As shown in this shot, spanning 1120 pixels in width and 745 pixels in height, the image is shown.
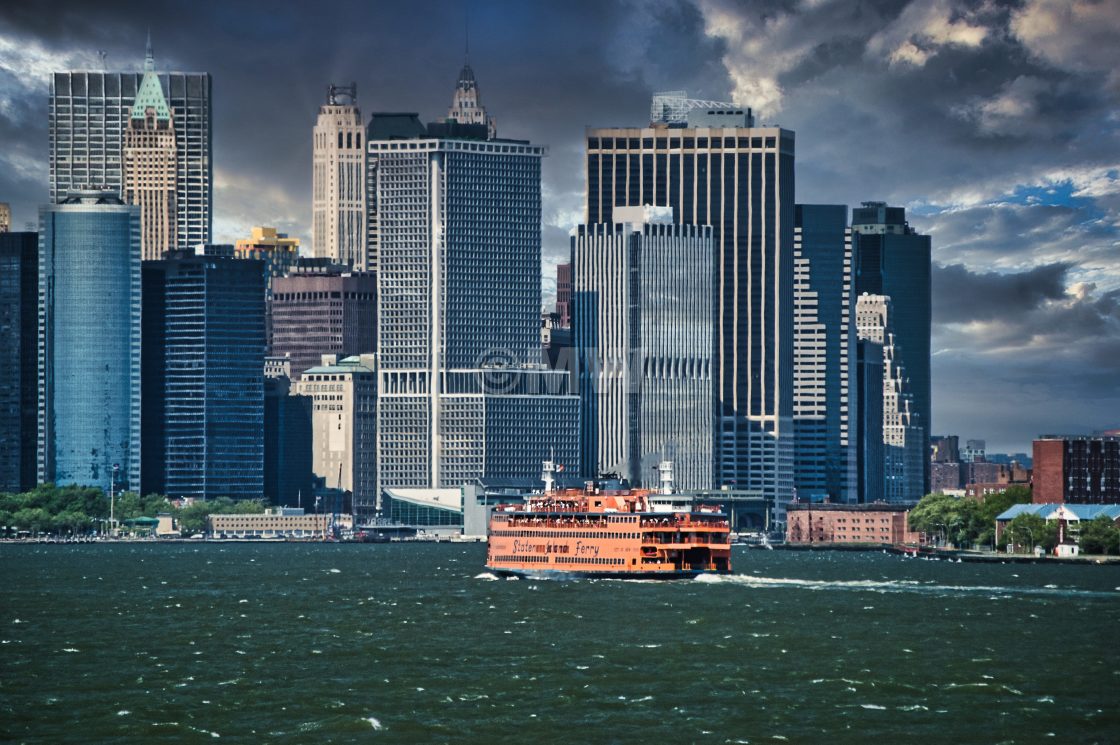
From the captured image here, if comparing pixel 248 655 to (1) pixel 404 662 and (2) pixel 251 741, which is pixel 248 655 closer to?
(1) pixel 404 662

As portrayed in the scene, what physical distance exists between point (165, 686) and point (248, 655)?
779 inches

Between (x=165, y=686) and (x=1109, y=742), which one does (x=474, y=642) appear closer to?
(x=165, y=686)

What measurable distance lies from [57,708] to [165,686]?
446 inches

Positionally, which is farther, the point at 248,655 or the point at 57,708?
the point at 248,655

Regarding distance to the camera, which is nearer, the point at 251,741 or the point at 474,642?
the point at 251,741

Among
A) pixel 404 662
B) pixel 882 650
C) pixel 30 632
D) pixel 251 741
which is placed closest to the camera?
pixel 251 741

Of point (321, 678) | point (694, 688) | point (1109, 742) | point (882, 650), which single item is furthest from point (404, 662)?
point (1109, 742)

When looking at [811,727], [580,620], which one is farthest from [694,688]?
[580,620]

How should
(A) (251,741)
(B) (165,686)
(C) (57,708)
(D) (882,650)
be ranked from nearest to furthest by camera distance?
(A) (251,741) → (C) (57,708) → (B) (165,686) → (D) (882,650)

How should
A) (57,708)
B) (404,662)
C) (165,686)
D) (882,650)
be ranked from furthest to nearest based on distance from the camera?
1. (882,650)
2. (404,662)
3. (165,686)
4. (57,708)

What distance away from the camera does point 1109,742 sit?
123 metres

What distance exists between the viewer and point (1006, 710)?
5315 inches

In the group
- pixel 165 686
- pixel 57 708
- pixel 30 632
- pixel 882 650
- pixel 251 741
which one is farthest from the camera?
pixel 30 632

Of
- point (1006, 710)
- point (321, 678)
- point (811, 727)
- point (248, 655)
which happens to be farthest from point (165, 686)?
point (1006, 710)
